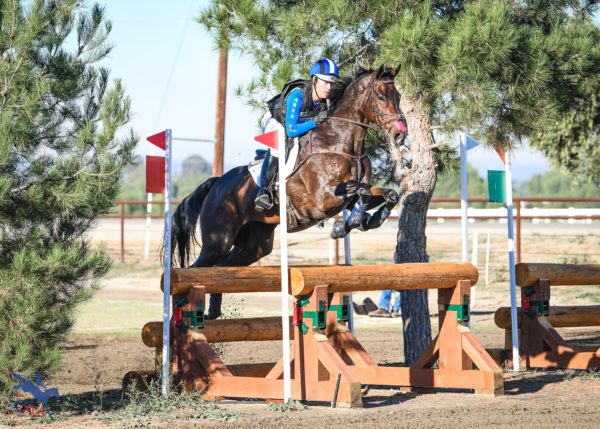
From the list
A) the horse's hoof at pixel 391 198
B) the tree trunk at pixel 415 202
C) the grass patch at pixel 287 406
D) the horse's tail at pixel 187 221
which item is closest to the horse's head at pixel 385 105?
the horse's hoof at pixel 391 198

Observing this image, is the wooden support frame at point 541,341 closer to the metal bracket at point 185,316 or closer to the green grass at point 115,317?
the metal bracket at point 185,316

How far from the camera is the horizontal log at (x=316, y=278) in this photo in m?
6.53

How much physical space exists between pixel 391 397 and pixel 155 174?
2718 mm

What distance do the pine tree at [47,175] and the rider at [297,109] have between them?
5.21ft

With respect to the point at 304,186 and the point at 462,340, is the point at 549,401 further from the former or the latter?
the point at 304,186

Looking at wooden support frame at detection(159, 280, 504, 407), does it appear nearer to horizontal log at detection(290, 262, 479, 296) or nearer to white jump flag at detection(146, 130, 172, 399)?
horizontal log at detection(290, 262, 479, 296)

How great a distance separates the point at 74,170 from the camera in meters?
5.85

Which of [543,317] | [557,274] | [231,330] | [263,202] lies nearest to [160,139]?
[263,202]

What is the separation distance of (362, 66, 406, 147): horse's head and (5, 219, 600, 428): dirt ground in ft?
6.62

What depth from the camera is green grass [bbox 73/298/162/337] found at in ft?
42.2

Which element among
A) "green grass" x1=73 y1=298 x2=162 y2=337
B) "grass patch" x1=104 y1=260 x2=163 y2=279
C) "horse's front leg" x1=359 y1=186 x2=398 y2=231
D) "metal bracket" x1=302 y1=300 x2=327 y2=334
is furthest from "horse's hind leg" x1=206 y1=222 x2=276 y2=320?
"grass patch" x1=104 y1=260 x2=163 y2=279

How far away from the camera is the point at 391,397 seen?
7219 millimetres

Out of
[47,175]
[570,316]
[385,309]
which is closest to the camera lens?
[47,175]

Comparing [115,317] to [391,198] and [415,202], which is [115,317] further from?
[391,198]
